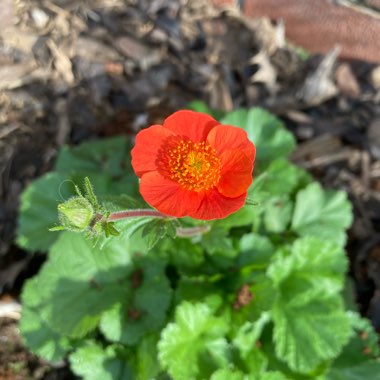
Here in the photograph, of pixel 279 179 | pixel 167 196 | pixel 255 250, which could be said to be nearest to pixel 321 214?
pixel 279 179

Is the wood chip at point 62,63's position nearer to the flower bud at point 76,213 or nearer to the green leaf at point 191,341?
the green leaf at point 191,341

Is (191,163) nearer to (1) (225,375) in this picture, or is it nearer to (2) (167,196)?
(2) (167,196)

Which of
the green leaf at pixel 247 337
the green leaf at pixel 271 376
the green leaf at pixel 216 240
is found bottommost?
the green leaf at pixel 247 337

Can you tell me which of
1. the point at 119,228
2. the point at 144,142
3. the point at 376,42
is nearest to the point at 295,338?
the point at 119,228

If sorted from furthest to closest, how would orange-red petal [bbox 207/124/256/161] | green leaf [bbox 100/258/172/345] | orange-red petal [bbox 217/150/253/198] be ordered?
green leaf [bbox 100/258/172/345] → orange-red petal [bbox 207/124/256/161] → orange-red petal [bbox 217/150/253/198]

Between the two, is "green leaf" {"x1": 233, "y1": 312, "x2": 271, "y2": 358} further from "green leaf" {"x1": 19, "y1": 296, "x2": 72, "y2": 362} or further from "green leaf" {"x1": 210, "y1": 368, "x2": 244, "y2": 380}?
"green leaf" {"x1": 19, "y1": 296, "x2": 72, "y2": 362}

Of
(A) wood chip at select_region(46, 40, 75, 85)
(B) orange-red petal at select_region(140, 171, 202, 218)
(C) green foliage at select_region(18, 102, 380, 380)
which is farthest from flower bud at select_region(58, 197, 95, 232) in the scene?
(A) wood chip at select_region(46, 40, 75, 85)

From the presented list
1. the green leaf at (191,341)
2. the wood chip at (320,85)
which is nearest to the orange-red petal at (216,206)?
the green leaf at (191,341)
